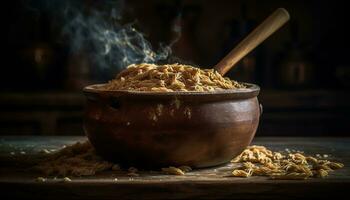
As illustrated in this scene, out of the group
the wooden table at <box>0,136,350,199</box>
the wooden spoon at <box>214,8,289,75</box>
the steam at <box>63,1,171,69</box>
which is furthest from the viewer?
the steam at <box>63,1,171,69</box>

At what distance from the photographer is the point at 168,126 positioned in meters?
1.33

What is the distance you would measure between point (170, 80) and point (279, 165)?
34 cm

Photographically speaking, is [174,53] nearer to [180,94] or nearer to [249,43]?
[249,43]

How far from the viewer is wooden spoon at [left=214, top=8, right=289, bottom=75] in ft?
5.28

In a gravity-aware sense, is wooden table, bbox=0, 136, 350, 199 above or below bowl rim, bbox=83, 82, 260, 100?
below

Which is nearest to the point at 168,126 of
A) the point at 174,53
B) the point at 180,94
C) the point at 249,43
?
the point at 180,94

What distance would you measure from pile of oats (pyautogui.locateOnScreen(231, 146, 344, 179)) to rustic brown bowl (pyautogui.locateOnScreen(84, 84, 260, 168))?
8 cm

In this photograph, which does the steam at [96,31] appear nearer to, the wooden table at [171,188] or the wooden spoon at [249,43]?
the wooden spoon at [249,43]

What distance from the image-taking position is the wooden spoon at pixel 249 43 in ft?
5.28

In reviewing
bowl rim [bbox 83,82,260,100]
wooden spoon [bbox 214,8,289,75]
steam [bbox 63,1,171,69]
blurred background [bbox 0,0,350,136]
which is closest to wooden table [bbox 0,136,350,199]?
bowl rim [bbox 83,82,260,100]

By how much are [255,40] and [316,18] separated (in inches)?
74.7

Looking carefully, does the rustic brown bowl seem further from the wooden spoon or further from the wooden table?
the wooden spoon

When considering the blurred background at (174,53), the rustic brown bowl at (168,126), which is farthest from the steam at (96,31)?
the rustic brown bowl at (168,126)

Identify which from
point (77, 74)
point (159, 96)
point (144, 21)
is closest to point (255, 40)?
point (159, 96)
